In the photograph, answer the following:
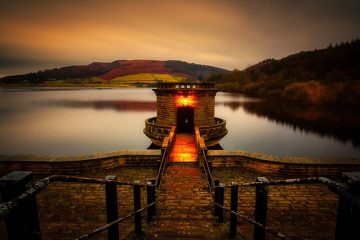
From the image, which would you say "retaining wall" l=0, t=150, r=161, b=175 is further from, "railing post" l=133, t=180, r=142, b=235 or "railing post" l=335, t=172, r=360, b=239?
"railing post" l=335, t=172, r=360, b=239

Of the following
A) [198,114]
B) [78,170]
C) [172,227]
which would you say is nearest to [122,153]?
[78,170]

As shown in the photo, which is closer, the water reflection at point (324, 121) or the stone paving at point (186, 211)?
the stone paving at point (186, 211)

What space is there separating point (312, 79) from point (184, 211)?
90.4 metres

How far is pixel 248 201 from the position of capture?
6.68m

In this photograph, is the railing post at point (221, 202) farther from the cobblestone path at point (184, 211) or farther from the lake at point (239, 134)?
the lake at point (239, 134)

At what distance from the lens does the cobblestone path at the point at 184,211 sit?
188 inches

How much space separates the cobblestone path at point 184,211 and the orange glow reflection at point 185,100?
10203mm

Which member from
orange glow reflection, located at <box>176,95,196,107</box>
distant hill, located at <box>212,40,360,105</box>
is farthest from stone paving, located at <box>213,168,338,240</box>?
distant hill, located at <box>212,40,360,105</box>

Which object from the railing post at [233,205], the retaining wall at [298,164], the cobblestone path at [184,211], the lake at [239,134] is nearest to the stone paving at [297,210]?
the railing post at [233,205]

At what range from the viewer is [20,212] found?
69.4 inches

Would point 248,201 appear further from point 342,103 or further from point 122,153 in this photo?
point 342,103

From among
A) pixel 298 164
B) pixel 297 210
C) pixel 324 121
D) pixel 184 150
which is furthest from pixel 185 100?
pixel 324 121

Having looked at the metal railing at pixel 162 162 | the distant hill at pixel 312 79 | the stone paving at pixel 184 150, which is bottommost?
the stone paving at pixel 184 150

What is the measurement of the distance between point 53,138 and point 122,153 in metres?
32.9
